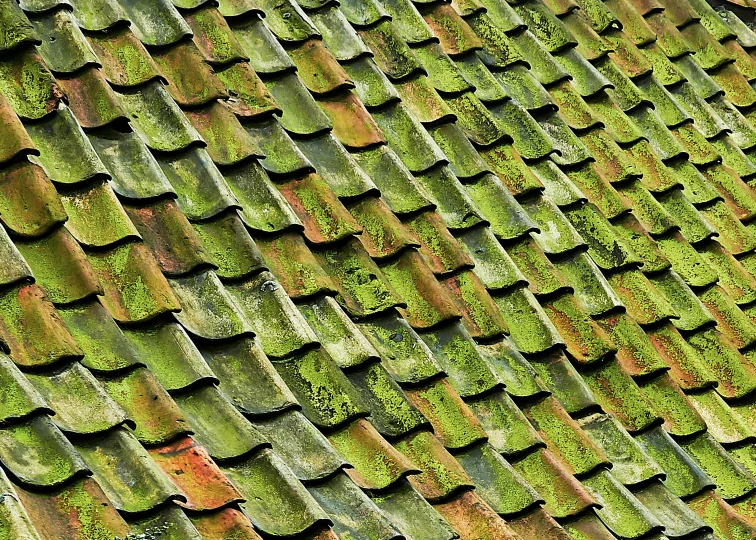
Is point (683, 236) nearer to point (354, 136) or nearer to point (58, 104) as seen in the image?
point (354, 136)

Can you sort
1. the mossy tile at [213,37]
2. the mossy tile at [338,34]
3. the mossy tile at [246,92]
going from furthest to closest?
the mossy tile at [338,34] → the mossy tile at [213,37] → the mossy tile at [246,92]

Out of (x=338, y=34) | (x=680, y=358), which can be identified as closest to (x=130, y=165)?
(x=338, y=34)

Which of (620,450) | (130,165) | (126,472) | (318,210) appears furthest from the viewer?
(620,450)

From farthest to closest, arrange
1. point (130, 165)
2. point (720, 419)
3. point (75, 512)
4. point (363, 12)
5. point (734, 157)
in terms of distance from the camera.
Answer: point (734, 157)
point (363, 12)
point (720, 419)
point (130, 165)
point (75, 512)

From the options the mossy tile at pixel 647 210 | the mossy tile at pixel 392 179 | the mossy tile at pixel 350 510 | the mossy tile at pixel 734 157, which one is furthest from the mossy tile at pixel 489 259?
the mossy tile at pixel 734 157

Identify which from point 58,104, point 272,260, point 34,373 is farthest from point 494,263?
point 34,373

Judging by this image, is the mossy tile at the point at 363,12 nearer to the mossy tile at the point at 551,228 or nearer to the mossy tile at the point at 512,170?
the mossy tile at the point at 512,170

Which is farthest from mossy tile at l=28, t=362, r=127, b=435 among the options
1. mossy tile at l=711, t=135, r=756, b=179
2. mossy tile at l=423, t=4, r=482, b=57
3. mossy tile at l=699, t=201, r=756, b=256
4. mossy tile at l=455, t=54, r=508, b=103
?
mossy tile at l=711, t=135, r=756, b=179

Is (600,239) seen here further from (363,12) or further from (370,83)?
(363,12)

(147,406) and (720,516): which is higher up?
(720,516)
